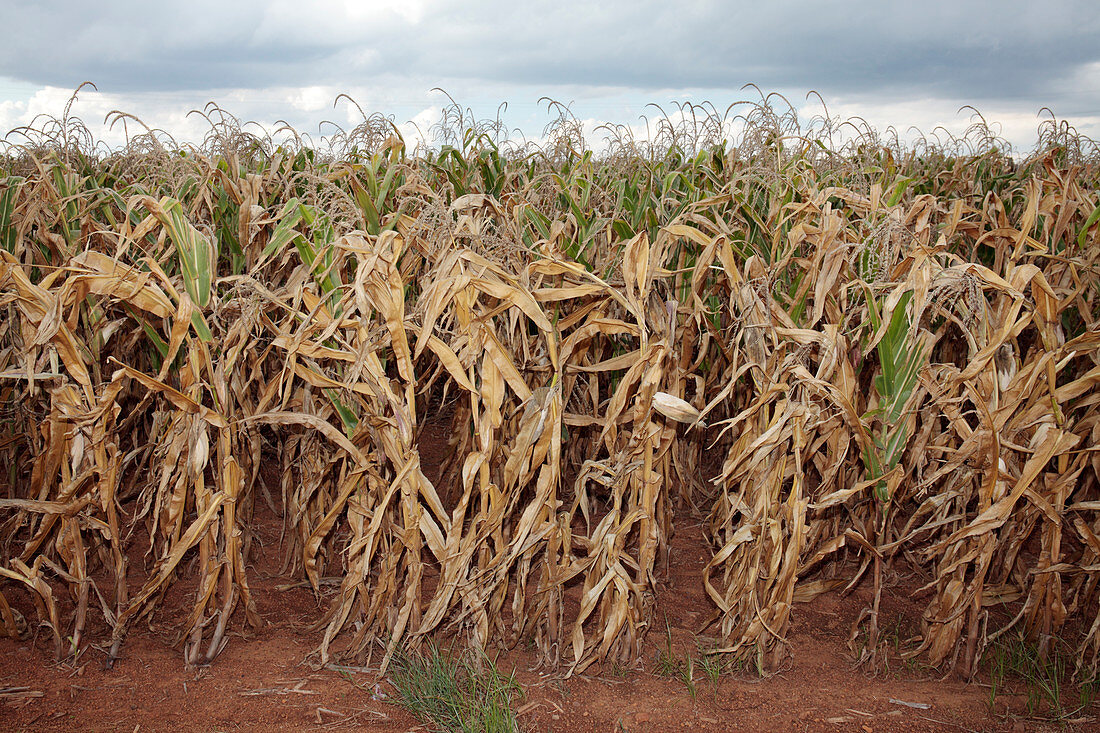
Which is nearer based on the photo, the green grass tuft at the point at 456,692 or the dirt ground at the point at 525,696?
the green grass tuft at the point at 456,692

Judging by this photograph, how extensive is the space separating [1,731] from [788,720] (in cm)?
219

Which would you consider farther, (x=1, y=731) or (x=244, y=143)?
(x=244, y=143)

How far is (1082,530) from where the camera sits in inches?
93.0

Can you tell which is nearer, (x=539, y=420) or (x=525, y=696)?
(x=539, y=420)

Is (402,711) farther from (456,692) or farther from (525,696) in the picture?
(525,696)

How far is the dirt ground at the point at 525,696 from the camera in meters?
2.20

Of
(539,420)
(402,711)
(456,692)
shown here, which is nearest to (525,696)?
(456,692)

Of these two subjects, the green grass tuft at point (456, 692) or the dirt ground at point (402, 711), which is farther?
the dirt ground at point (402, 711)

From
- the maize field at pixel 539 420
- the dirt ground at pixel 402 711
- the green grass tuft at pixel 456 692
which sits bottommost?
the dirt ground at pixel 402 711

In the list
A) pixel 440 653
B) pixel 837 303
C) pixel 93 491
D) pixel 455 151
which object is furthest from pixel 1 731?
pixel 455 151

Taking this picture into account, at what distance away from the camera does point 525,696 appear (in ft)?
7.45

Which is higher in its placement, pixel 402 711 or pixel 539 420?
pixel 539 420

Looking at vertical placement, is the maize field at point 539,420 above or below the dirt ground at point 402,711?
above

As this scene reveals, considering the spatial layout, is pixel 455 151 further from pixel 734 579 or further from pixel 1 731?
pixel 1 731
